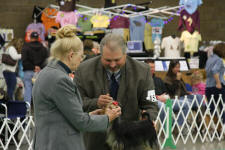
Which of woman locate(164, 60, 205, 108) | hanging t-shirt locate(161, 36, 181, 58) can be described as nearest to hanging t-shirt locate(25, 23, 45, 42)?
hanging t-shirt locate(161, 36, 181, 58)

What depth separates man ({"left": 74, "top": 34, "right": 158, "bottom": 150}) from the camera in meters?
2.87

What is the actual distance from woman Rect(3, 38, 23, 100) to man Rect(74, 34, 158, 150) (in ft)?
15.9

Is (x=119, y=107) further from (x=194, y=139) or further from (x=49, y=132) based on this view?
(x=194, y=139)

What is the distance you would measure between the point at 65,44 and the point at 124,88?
0.60 metres

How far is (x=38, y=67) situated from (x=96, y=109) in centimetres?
519

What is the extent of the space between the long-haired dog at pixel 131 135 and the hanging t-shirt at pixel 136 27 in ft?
26.8

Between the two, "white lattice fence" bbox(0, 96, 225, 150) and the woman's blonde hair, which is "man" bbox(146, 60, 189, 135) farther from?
the woman's blonde hair

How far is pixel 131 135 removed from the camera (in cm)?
275

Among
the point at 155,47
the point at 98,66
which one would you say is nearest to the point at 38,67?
the point at 155,47

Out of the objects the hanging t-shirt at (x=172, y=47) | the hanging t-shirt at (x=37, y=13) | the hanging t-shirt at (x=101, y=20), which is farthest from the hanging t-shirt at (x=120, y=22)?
the hanging t-shirt at (x=37, y=13)

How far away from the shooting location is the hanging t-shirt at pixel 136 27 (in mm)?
10852

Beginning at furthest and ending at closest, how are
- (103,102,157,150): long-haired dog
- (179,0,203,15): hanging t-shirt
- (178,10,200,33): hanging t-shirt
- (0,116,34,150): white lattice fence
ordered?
(178,10,200,33): hanging t-shirt
(179,0,203,15): hanging t-shirt
(0,116,34,150): white lattice fence
(103,102,157,150): long-haired dog

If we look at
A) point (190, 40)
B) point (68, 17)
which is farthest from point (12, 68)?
point (190, 40)

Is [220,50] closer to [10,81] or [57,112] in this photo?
[10,81]
